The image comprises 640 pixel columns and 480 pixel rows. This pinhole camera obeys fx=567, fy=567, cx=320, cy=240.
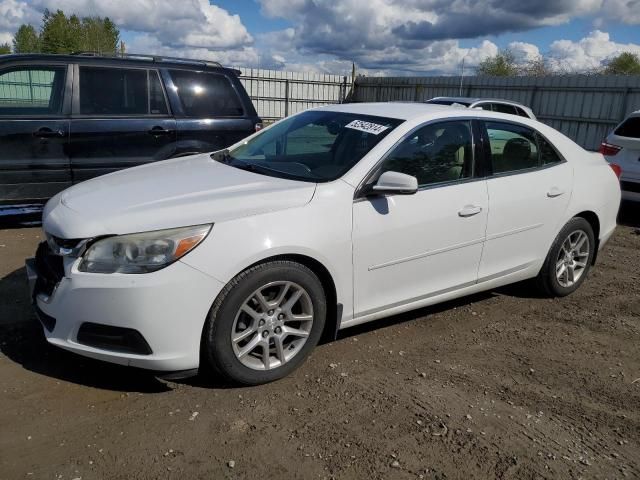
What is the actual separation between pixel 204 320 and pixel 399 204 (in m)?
1.42

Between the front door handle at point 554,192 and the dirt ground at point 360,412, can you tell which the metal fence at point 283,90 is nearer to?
the front door handle at point 554,192

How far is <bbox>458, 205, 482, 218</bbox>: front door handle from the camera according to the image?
390 centimetres

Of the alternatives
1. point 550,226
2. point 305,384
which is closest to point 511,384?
point 305,384

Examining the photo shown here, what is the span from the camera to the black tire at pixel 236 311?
2.99 metres

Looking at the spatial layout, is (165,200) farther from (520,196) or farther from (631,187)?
(631,187)

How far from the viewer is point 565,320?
178 inches

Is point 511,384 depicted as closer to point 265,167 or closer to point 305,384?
point 305,384

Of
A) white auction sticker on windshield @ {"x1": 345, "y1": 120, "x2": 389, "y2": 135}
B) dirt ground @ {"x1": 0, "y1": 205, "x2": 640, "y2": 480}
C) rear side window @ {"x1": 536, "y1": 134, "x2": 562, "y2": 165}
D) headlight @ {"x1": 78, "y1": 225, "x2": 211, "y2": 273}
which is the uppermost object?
white auction sticker on windshield @ {"x1": 345, "y1": 120, "x2": 389, "y2": 135}

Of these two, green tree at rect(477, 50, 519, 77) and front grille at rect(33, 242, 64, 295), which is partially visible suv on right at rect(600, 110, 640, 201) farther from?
green tree at rect(477, 50, 519, 77)

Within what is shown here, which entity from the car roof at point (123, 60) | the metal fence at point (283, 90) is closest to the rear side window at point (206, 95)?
the car roof at point (123, 60)

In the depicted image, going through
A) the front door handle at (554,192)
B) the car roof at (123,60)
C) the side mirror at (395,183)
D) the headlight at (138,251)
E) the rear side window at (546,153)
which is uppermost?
the car roof at (123,60)

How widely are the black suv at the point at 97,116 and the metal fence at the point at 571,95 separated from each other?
12426 millimetres

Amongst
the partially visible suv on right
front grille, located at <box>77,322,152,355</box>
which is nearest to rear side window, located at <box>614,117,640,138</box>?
the partially visible suv on right

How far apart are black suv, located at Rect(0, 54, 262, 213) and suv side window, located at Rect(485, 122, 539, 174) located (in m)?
3.51
